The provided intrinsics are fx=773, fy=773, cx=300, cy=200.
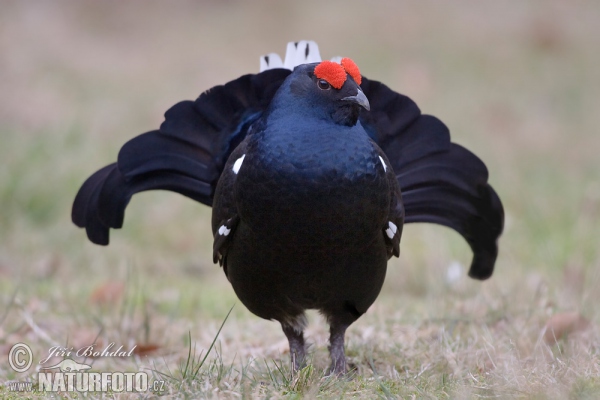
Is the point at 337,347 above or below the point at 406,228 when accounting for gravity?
below

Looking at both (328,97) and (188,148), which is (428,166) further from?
(188,148)

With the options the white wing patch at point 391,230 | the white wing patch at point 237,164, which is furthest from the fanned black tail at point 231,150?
the white wing patch at point 391,230

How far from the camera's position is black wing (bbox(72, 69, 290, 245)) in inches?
154

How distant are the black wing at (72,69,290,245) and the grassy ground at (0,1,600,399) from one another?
0.74m

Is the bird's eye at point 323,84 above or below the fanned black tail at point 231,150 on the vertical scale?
above

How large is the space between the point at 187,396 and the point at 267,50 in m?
11.3

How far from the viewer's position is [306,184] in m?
3.05

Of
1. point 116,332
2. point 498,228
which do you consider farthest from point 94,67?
point 498,228

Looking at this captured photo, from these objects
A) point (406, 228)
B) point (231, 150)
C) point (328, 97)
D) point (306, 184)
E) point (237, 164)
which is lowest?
point (406, 228)

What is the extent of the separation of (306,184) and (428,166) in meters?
1.15

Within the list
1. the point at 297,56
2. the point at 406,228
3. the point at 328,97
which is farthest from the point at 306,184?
the point at 406,228

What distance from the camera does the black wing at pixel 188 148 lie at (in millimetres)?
3914

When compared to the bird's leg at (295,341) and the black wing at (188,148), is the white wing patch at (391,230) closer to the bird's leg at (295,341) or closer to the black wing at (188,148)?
the bird's leg at (295,341)

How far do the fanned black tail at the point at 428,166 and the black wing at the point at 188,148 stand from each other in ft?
1.83
